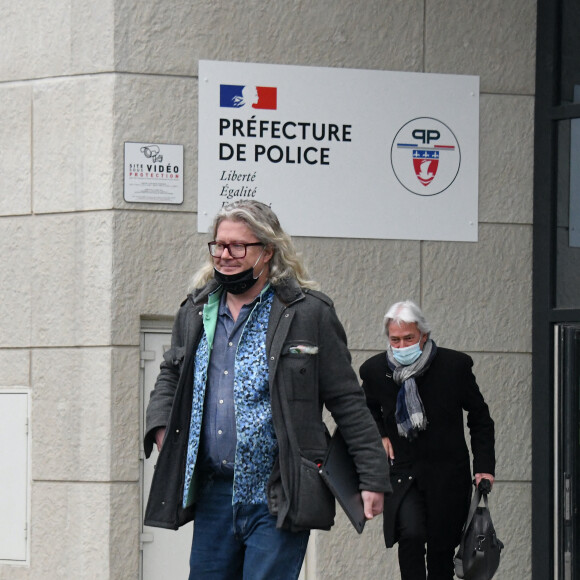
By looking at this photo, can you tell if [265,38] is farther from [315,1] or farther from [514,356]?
[514,356]

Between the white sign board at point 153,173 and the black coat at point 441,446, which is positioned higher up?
the white sign board at point 153,173

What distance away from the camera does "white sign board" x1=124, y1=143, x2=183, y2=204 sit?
7.53 metres

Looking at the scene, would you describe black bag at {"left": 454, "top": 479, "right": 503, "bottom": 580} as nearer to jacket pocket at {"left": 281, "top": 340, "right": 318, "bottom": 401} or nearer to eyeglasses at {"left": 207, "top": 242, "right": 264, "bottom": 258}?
jacket pocket at {"left": 281, "top": 340, "right": 318, "bottom": 401}

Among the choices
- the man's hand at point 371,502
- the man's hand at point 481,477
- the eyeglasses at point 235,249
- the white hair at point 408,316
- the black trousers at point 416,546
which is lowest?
the black trousers at point 416,546

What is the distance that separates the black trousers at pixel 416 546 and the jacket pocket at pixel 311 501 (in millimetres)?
2178

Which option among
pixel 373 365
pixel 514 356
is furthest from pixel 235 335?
pixel 514 356

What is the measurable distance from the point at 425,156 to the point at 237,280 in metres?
3.46

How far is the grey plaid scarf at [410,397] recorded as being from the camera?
6.71 metres

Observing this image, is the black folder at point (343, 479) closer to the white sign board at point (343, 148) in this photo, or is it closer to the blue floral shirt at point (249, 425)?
the blue floral shirt at point (249, 425)

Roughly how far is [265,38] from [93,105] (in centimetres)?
112

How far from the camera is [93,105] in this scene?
759 cm

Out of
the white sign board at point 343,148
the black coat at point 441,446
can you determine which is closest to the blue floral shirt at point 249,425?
the black coat at point 441,446

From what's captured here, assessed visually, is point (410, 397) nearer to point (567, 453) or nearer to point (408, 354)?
point (408, 354)

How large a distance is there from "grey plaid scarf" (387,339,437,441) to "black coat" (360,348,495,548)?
0.05m
